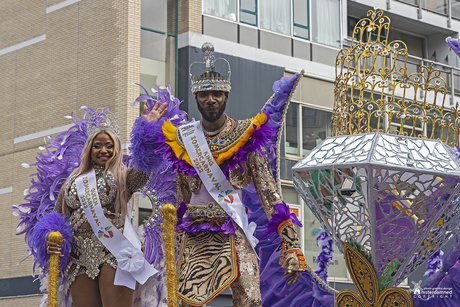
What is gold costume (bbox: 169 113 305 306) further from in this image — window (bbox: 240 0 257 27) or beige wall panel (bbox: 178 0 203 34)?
window (bbox: 240 0 257 27)

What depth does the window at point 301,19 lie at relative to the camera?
556 inches

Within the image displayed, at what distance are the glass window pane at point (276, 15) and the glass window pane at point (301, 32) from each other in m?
0.20

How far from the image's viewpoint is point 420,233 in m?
5.14

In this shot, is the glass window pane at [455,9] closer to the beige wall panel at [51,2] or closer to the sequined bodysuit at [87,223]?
the beige wall panel at [51,2]

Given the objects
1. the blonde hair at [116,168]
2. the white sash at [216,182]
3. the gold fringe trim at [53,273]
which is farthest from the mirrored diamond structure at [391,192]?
the gold fringe trim at [53,273]

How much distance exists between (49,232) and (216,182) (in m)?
1.14

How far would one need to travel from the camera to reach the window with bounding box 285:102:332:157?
43.9ft

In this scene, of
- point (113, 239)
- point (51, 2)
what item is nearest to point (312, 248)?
point (51, 2)

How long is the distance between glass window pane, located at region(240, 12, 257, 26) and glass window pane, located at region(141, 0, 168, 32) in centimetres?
144

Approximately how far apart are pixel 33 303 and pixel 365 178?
914 cm

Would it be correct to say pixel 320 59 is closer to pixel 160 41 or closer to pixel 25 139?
pixel 160 41

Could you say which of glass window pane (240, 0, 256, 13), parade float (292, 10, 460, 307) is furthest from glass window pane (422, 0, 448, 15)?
parade float (292, 10, 460, 307)

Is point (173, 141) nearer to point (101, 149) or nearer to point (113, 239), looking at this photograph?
point (101, 149)

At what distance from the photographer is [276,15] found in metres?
13.8
